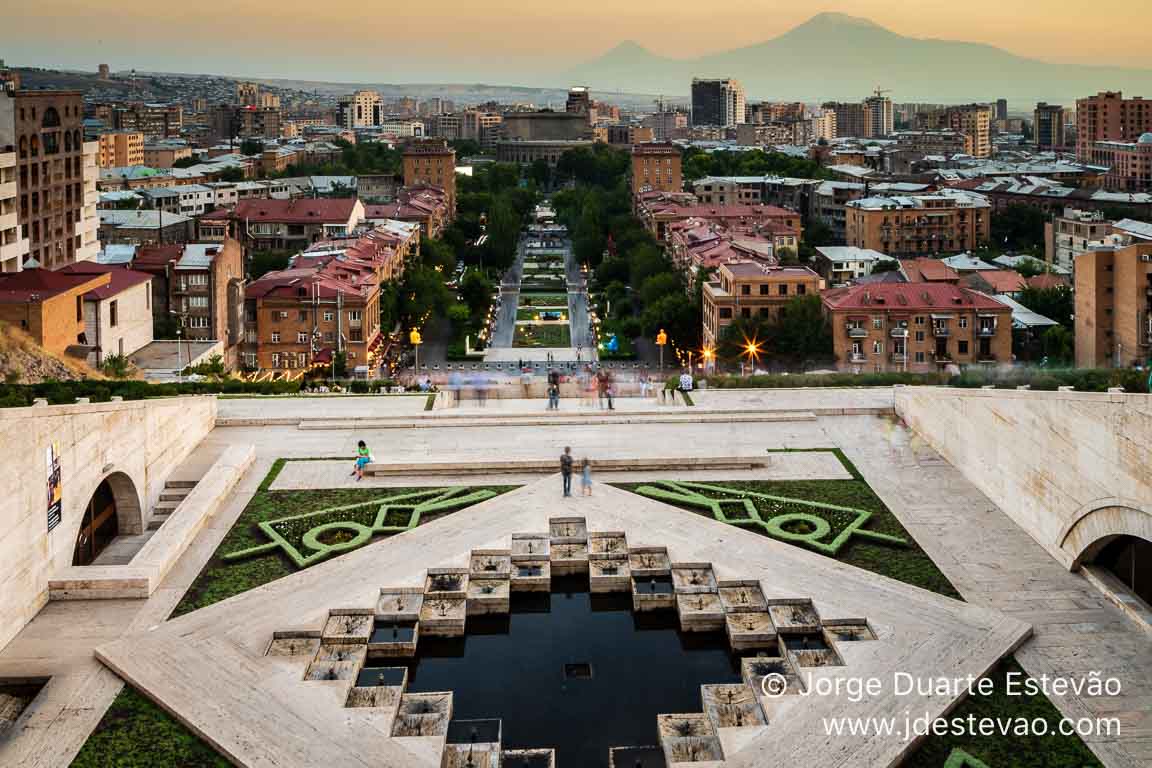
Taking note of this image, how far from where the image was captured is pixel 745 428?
2795cm

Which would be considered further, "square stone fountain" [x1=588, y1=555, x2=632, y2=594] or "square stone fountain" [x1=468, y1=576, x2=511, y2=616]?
"square stone fountain" [x1=588, y1=555, x2=632, y2=594]

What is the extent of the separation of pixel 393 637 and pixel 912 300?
41292 mm

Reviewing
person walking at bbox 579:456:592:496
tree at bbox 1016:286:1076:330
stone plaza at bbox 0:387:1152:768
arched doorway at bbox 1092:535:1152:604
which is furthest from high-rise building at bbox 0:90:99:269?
tree at bbox 1016:286:1076:330

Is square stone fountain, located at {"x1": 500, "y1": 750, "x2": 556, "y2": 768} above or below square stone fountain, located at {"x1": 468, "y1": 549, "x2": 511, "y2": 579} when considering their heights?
below

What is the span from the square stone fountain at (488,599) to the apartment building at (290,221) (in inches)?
2455

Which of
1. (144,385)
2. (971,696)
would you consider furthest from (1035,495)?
(144,385)

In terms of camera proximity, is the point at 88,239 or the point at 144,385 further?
the point at 88,239

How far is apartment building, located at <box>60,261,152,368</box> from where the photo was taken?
123 feet

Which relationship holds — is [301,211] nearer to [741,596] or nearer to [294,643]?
[741,596]

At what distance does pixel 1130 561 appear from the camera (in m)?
17.8

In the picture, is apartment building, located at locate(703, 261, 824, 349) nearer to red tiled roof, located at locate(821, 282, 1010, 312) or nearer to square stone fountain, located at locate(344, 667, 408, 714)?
red tiled roof, located at locate(821, 282, 1010, 312)

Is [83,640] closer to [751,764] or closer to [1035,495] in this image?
[751,764]

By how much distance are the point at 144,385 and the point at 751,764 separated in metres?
16.8

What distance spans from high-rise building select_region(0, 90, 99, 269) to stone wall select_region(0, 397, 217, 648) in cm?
2840
